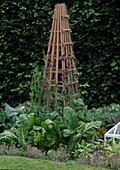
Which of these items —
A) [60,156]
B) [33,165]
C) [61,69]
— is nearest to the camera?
[33,165]

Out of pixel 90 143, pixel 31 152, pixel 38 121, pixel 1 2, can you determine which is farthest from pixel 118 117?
pixel 1 2

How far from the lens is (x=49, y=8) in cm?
486

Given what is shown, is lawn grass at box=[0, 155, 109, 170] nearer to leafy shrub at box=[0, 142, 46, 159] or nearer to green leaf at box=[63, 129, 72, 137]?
leafy shrub at box=[0, 142, 46, 159]

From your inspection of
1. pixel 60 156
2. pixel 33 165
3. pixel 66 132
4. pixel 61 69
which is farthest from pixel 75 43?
pixel 33 165

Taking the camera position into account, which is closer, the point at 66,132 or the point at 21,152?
the point at 21,152

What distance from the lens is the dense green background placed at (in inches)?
171

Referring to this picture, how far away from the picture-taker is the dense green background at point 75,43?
14.3ft

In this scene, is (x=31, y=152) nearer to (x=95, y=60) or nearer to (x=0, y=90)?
(x=95, y=60)

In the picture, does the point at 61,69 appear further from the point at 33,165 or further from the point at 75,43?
the point at 33,165

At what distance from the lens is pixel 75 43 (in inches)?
185

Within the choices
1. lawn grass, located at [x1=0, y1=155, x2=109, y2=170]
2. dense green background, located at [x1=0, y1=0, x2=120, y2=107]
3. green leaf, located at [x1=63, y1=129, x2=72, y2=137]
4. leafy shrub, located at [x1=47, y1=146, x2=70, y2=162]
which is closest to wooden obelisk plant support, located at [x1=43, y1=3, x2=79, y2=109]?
dense green background, located at [x1=0, y1=0, x2=120, y2=107]

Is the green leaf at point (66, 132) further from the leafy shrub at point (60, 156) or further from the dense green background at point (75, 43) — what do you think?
the dense green background at point (75, 43)

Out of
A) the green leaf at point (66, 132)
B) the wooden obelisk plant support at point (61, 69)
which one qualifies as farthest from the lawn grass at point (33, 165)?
the wooden obelisk plant support at point (61, 69)

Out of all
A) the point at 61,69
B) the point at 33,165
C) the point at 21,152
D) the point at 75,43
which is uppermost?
the point at 75,43
